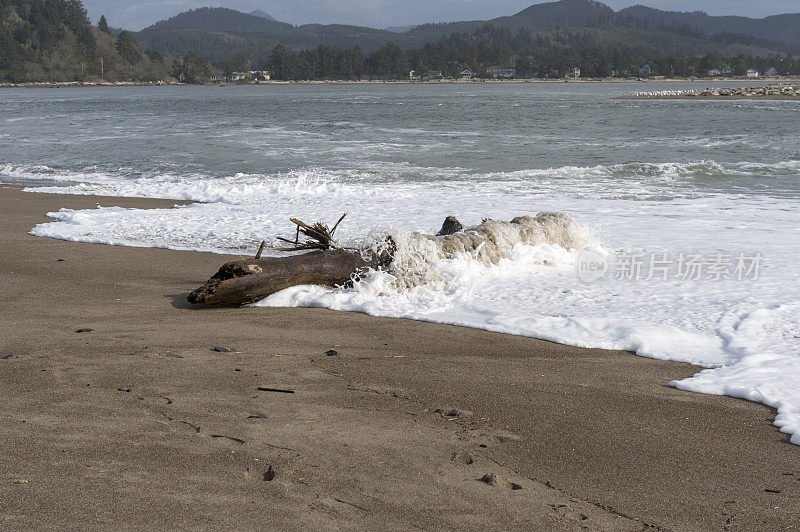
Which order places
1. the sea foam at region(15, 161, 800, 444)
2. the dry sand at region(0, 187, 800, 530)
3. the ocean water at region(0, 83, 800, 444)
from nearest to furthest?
the dry sand at region(0, 187, 800, 530) < the sea foam at region(15, 161, 800, 444) < the ocean water at region(0, 83, 800, 444)

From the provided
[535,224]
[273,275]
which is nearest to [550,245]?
[535,224]

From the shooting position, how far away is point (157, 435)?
3.36 metres

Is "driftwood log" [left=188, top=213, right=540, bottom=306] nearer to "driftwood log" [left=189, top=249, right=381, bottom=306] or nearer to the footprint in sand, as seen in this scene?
"driftwood log" [left=189, top=249, right=381, bottom=306]

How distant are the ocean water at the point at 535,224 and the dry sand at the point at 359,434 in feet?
1.71

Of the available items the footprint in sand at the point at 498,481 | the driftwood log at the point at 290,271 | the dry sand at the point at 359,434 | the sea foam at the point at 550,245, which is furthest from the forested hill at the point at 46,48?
the footprint in sand at the point at 498,481

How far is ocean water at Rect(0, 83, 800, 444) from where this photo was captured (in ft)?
18.2

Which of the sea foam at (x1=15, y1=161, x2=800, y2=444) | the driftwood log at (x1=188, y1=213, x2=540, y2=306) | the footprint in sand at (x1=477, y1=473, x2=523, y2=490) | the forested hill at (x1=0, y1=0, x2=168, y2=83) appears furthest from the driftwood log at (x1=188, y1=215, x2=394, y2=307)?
the forested hill at (x1=0, y1=0, x2=168, y2=83)

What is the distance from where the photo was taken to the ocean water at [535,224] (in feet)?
18.2

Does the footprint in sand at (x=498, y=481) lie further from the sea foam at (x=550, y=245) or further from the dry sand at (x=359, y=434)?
the sea foam at (x=550, y=245)

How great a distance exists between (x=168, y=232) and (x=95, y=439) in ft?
23.0

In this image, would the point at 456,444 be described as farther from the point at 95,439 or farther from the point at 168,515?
the point at 95,439

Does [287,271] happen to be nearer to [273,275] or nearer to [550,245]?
[273,275]

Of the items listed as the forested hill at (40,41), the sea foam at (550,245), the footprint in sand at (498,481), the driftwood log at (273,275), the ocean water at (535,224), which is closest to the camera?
the footprint in sand at (498,481)

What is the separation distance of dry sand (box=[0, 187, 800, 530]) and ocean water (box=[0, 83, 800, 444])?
0.52 m
